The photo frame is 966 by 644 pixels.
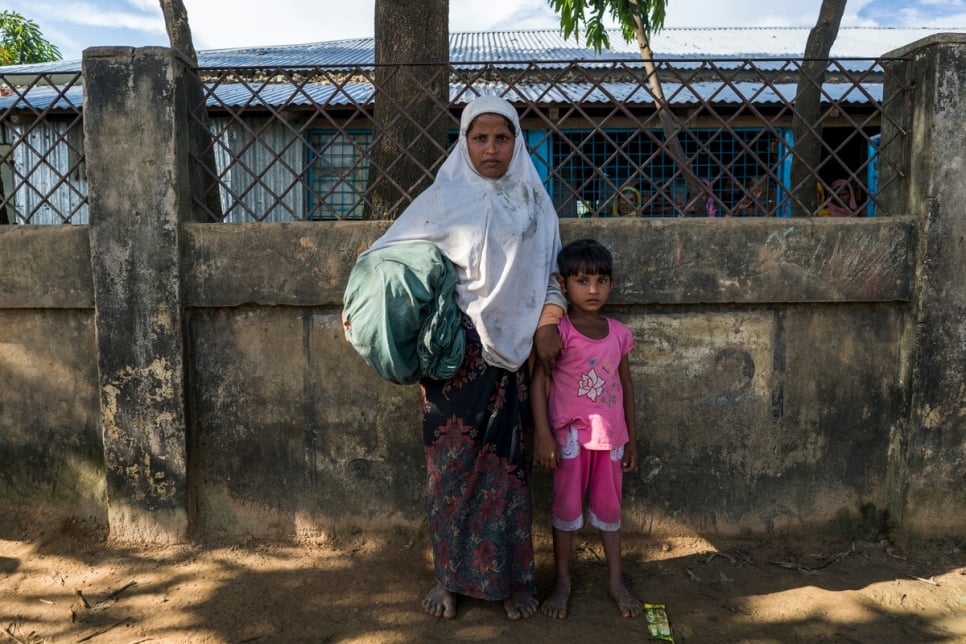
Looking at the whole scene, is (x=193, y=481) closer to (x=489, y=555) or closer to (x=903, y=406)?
(x=489, y=555)

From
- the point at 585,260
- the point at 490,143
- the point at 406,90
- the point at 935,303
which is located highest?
the point at 406,90

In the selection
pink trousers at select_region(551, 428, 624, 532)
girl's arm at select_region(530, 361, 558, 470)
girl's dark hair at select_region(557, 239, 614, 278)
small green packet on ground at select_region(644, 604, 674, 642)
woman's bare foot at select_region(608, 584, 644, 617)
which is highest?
girl's dark hair at select_region(557, 239, 614, 278)

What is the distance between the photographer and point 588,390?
2529mm

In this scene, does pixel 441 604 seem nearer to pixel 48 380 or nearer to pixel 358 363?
pixel 358 363

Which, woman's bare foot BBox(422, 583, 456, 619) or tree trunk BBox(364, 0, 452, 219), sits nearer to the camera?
woman's bare foot BBox(422, 583, 456, 619)

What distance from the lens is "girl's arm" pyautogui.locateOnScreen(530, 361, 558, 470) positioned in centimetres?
247

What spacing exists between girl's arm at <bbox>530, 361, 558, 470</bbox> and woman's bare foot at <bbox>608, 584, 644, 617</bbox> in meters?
0.55

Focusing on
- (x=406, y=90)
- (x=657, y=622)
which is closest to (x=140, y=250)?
(x=406, y=90)

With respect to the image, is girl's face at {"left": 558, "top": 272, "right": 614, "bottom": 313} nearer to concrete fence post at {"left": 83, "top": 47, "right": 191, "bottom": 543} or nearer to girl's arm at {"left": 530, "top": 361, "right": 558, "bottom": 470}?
girl's arm at {"left": 530, "top": 361, "right": 558, "bottom": 470}

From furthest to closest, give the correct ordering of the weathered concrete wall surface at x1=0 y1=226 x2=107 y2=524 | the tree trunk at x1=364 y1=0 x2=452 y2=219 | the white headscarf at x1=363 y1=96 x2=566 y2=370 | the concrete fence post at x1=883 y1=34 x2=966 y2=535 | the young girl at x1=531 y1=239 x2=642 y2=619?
1. the tree trunk at x1=364 y1=0 x2=452 y2=219
2. the weathered concrete wall surface at x1=0 y1=226 x2=107 y2=524
3. the concrete fence post at x1=883 y1=34 x2=966 y2=535
4. the young girl at x1=531 y1=239 x2=642 y2=619
5. the white headscarf at x1=363 y1=96 x2=566 y2=370

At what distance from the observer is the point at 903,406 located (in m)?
2.93

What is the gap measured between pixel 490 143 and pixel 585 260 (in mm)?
520

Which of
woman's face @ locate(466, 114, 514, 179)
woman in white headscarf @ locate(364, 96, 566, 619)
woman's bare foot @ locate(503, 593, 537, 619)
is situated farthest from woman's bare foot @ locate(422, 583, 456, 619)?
woman's face @ locate(466, 114, 514, 179)

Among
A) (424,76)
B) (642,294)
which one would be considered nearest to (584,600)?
(642,294)
